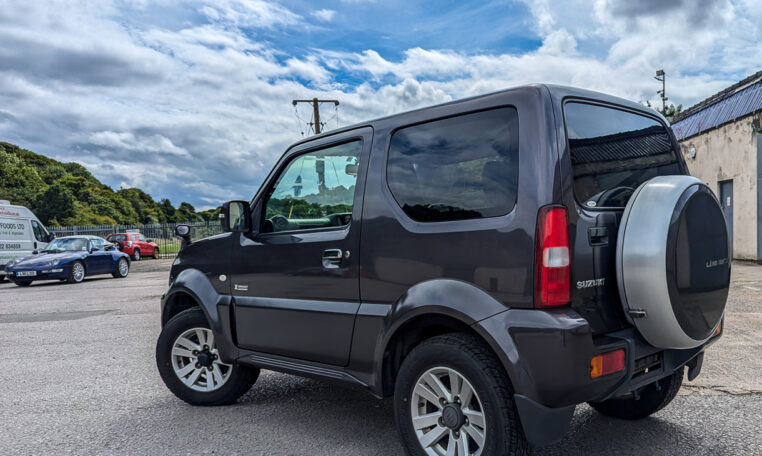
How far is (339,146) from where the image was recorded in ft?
12.1

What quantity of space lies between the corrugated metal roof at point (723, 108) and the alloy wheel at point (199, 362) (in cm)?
1442

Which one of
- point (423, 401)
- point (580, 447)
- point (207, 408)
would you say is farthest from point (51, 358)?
Answer: point (580, 447)

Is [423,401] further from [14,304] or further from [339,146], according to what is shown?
[14,304]

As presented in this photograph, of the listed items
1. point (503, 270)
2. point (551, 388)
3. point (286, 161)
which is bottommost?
point (551, 388)

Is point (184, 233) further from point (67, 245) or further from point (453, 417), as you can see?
point (67, 245)

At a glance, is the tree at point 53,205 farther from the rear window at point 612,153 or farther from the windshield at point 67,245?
the rear window at point 612,153

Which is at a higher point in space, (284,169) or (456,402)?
(284,169)

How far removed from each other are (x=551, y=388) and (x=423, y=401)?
27.5 inches

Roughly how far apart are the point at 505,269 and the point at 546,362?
0.44 metres

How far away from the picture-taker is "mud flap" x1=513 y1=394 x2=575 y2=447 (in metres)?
2.45

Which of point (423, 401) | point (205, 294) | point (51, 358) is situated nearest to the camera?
point (423, 401)

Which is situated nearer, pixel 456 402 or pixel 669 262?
pixel 669 262

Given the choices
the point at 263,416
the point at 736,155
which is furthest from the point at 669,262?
the point at 736,155

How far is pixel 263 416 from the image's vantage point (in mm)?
4020
